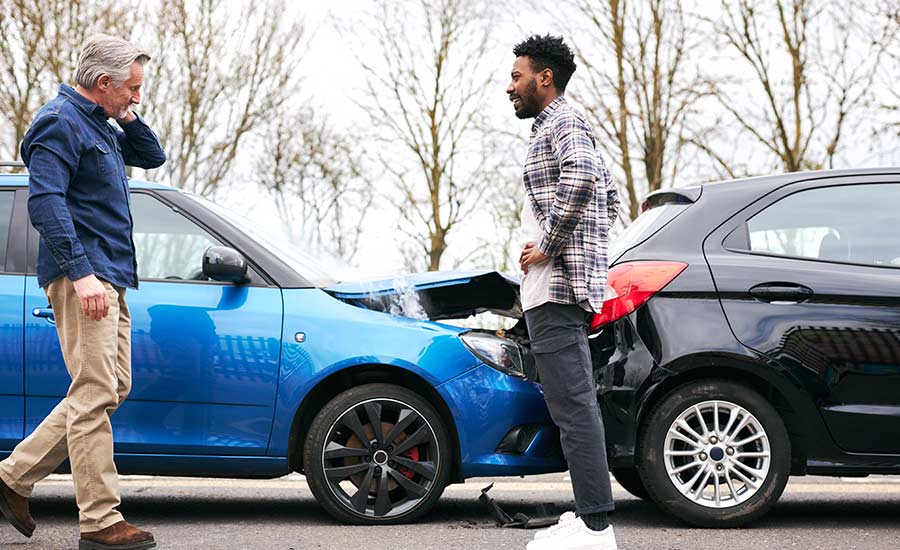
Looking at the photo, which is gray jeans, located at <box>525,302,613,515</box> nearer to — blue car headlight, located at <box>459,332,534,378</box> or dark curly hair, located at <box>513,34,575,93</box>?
blue car headlight, located at <box>459,332,534,378</box>

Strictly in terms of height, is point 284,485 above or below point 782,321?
below

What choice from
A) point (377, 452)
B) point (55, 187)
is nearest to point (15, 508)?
point (55, 187)

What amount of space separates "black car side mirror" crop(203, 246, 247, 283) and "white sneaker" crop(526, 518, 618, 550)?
172cm

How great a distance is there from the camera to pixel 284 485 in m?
6.33

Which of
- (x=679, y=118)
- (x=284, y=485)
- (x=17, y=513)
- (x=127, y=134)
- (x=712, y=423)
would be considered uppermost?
(x=679, y=118)

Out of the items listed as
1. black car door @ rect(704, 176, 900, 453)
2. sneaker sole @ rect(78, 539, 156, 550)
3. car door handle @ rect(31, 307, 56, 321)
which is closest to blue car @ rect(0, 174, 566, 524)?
car door handle @ rect(31, 307, 56, 321)

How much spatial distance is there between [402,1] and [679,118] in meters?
6.47

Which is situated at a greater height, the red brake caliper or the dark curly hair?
the dark curly hair

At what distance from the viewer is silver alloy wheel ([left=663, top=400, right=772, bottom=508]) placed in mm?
4535

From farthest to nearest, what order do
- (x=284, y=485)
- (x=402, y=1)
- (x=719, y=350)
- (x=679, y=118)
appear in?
(x=402, y=1), (x=679, y=118), (x=284, y=485), (x=719, y=350)

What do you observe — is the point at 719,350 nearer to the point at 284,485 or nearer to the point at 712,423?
the point at 712,423

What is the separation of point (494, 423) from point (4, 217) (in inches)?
95.0

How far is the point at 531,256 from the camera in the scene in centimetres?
411

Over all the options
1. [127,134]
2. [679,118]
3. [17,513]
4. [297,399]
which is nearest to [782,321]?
[297,399]
